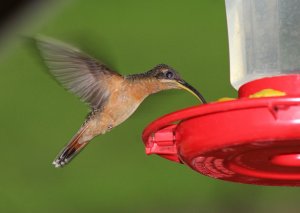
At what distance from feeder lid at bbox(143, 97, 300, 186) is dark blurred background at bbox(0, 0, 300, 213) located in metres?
2.10

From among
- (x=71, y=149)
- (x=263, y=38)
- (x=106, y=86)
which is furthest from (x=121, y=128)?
(x=263, y=38)

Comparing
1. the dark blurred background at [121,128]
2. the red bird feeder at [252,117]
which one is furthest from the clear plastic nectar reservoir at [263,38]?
the dark blurred background at [121,128]

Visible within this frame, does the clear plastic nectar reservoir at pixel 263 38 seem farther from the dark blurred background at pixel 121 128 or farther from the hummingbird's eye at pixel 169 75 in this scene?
the dark blurred background at pixel 121 128

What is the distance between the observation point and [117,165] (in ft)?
18.2

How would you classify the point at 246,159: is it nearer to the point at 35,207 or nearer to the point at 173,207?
the point at 173,207

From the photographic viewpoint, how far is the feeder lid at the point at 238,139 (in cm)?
234

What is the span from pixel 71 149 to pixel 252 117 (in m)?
1.74

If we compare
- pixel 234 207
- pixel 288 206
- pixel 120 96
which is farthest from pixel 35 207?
pixel 120 96

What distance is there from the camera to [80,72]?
12.1 feet

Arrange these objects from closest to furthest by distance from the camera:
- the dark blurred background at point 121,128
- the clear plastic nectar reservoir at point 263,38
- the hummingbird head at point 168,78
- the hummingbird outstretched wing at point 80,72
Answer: the clear plastic nectar reservoir at point 263,38
the hummingbird outstretched wing at point 80,72
the hummingbird head at point 168,78
the dark blurred background at point 121,128

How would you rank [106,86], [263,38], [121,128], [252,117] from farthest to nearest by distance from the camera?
[121,128] → [106,86] → [263,38] → [252,117]

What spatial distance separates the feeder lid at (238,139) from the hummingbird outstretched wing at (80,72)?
0.77 meters

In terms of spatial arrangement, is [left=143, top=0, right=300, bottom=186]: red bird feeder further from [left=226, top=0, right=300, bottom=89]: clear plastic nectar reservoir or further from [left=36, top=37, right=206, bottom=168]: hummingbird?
[left=36, top=37, right=206, bottom=168]: hummingbird

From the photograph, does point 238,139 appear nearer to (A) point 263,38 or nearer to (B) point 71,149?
(A) point 263,38
